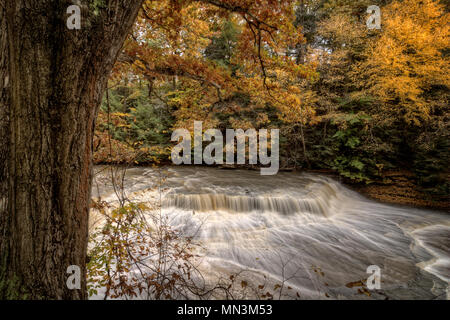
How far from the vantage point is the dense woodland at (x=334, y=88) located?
16.0ft

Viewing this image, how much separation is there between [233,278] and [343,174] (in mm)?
9010

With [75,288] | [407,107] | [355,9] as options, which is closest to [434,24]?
[407,107]

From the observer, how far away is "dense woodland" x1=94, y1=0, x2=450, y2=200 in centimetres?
488

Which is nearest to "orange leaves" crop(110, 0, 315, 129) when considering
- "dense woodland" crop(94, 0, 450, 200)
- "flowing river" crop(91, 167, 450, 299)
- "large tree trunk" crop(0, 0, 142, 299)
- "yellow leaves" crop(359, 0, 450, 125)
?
"dense woodland" crop(94, 0, 450, 200)

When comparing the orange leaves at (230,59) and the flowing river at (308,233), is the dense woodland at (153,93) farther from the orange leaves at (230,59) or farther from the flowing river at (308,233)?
the flowing river at (308,233)

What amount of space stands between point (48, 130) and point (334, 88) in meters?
13.3

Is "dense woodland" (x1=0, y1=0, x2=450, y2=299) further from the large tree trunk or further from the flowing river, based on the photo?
the flowing river

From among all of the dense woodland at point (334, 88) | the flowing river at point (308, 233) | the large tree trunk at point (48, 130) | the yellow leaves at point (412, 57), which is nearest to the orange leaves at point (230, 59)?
the dense woodland at point (334, 88)

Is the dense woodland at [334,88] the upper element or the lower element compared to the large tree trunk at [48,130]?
upper

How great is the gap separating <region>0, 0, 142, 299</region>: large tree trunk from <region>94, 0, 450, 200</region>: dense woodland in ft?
10.2

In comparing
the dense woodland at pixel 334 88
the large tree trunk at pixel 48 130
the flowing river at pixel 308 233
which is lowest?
the flowing river at pixel 308 233

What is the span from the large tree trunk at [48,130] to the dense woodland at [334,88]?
3.12m

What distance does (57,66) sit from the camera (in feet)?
4.13
